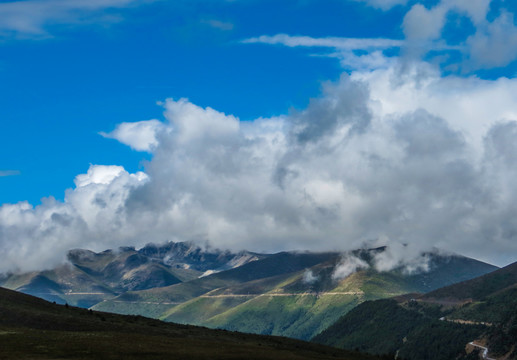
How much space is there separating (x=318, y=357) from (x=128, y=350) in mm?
44749

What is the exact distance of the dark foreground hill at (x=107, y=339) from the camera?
10688cm

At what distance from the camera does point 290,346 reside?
155375mm

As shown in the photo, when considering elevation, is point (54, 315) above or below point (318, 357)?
above

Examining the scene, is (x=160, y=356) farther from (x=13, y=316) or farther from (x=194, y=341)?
(x=13, y=316)

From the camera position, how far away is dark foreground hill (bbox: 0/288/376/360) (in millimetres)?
106875

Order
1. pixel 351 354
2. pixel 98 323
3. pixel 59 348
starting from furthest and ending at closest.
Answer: pixel 351 354
pixel 98 323
pixel 59 348

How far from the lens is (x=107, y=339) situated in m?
120

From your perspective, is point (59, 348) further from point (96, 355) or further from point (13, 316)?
point (13, 316)

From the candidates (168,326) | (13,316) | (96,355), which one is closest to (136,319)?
(168,326)

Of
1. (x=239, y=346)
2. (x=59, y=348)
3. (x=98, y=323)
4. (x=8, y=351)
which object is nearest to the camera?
(x=8, y=351)

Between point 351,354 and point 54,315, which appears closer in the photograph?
point 54,315

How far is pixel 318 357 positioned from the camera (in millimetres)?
137375

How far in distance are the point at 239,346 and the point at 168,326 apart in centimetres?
3858

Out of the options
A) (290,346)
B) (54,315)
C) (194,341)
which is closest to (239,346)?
(194,341)
